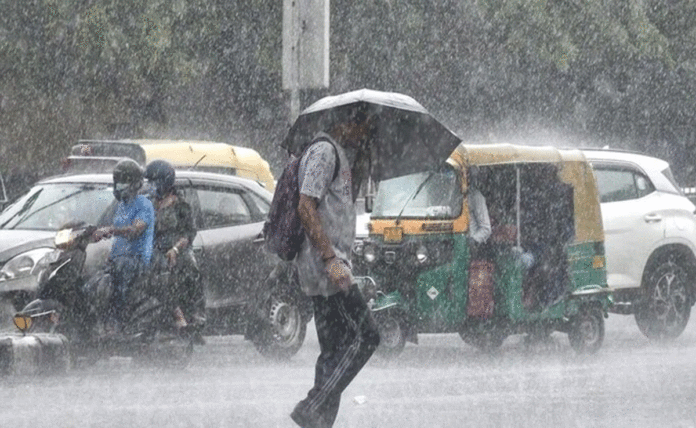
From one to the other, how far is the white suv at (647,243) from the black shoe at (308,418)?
→ 867 centimetres

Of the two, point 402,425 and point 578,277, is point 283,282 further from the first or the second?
point 402,425

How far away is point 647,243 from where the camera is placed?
16234 mm

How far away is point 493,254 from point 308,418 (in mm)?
6778

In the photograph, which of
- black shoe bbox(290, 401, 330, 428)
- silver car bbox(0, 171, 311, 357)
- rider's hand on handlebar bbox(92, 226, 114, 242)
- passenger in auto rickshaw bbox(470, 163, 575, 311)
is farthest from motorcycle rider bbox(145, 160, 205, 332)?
black shoe bbox(290, 401, 330, 428)

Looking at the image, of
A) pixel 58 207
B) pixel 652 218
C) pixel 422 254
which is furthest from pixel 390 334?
pixel 652 218

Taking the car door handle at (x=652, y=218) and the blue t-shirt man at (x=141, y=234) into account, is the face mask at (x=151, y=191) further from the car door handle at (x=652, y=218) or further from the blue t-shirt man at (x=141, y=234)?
the car door handle at (x=652, y=218)

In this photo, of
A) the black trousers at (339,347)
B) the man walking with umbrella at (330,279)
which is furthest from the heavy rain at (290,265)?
the black trousers at (339,347)

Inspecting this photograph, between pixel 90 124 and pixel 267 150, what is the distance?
13.2 feet

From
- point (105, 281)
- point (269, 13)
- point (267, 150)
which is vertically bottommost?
point (105, 281)

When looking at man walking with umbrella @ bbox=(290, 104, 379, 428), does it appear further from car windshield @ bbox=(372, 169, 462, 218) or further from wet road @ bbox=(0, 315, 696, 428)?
car windshield @ bbox=(372, 169, 462, 218)

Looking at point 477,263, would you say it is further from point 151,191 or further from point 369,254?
point 151,191

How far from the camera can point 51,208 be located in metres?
13.6

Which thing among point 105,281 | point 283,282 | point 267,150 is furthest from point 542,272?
point 267,150

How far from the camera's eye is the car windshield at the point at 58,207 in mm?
13383
